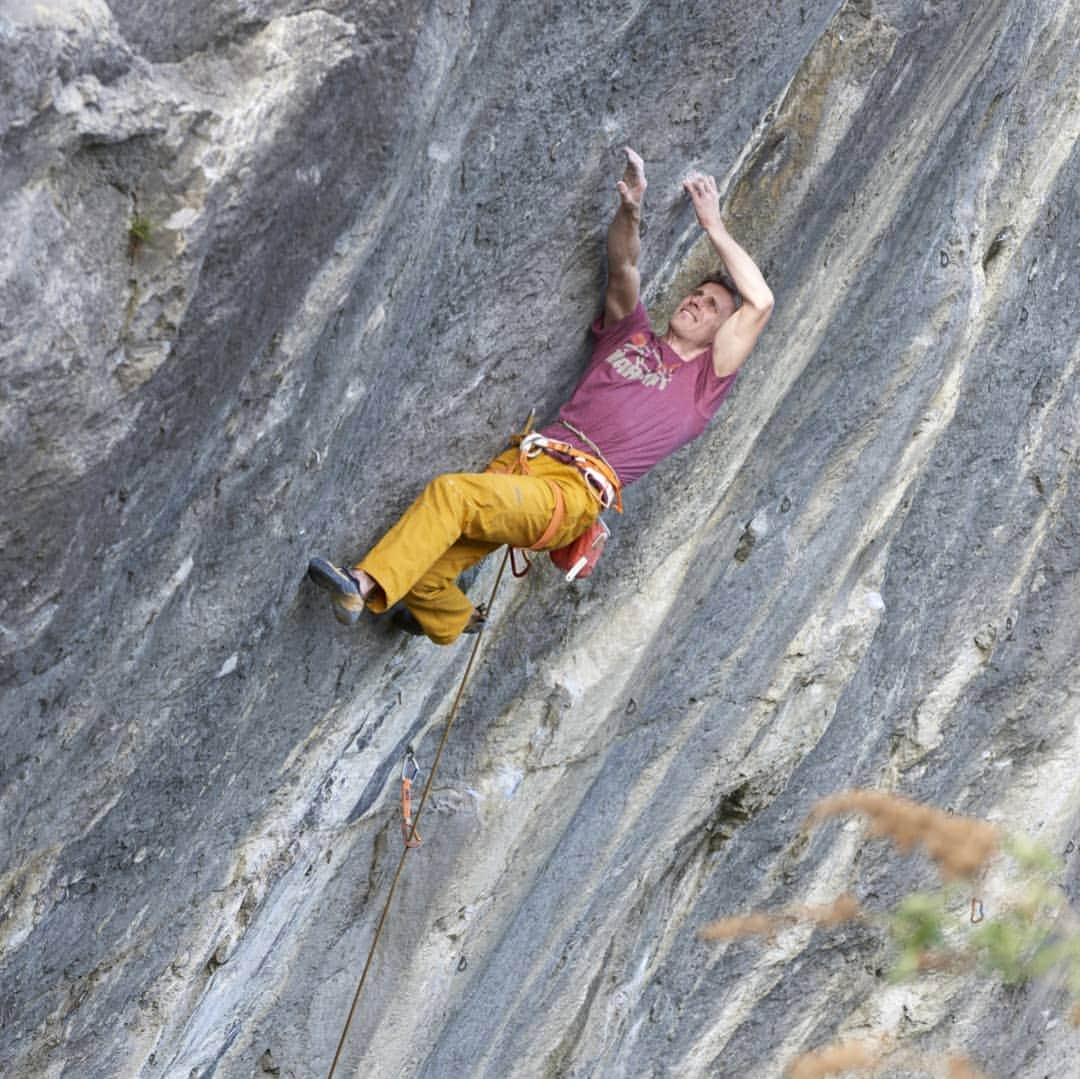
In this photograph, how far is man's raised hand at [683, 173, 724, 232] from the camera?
14.0 ft

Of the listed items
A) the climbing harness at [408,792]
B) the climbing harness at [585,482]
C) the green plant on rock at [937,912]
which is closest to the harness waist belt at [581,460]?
the climbing harness at [585,482]

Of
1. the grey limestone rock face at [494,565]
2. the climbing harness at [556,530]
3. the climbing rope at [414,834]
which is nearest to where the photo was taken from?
the grey limestone rock face at [494,565]

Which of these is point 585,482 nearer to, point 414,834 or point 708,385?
point 708,385

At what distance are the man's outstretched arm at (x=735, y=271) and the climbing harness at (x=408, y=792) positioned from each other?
5.80ft

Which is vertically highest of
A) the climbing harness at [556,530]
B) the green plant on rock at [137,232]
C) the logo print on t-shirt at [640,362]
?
the green plant on rock at [137,232]

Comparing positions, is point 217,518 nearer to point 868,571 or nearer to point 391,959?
point 391,959

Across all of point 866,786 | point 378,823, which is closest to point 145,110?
point 378,823

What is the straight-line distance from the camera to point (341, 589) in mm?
3814

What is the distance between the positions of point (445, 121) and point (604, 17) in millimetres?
585

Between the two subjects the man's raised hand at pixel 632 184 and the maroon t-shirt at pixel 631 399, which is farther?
the maroon t-shirt at pixel 631 399

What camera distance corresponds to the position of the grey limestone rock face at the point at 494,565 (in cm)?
297

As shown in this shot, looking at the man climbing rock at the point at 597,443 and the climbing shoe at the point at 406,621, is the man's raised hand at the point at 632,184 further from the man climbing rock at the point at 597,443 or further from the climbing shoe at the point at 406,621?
the climbing shoe at the point at 406,621

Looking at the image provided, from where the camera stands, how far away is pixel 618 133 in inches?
160

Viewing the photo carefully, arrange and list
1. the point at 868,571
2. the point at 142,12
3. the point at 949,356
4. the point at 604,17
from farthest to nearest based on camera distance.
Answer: the point at 868,571
the point at 949,356
the point at 604,17
the point at 142,12
